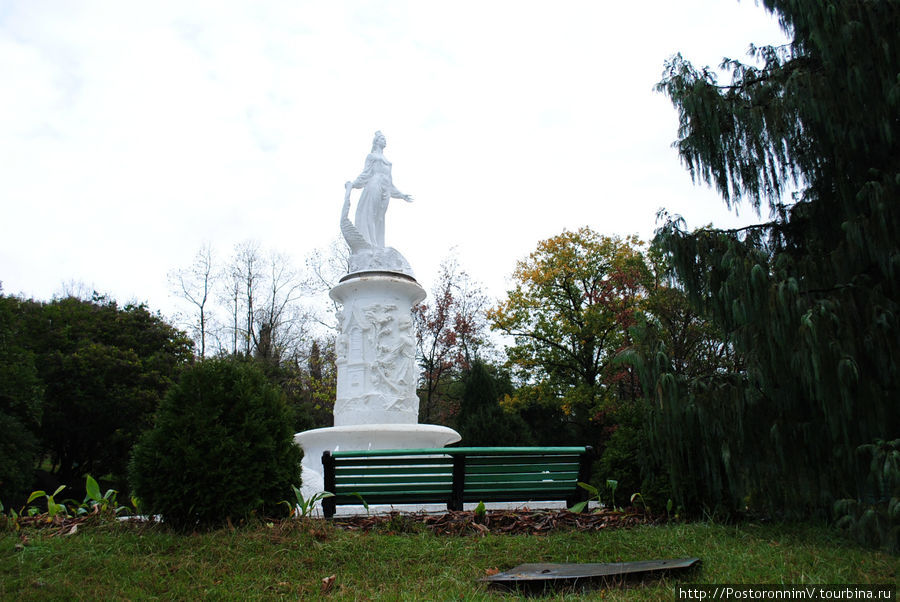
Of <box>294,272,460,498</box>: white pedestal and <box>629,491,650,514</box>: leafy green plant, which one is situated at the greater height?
<box>294,272,460,498</box>: white pedestal

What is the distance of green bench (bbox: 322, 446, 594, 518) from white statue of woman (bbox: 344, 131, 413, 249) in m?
6.37

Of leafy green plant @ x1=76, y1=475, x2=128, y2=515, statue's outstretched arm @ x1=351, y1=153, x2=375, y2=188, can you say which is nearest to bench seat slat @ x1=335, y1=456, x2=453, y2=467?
leafy green plant @ x1=76, y1=475, x2=128, y2=515

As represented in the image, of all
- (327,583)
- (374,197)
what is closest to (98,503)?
(327,583)

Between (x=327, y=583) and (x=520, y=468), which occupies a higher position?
(x=520, y=468)

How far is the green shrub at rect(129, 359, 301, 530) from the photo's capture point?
17.0 ft

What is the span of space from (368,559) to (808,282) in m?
4.72

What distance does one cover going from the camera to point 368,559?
4531 millimetres

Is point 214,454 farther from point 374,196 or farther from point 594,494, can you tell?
point 374,196

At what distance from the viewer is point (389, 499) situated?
6379mm

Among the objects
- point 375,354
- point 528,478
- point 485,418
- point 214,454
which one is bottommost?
point 528,478

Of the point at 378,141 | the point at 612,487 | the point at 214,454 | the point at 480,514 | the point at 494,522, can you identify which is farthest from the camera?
the point at 378,141

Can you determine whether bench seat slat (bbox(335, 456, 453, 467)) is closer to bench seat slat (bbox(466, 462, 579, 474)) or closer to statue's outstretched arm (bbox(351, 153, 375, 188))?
bench seat slat (bbox(466, 462, 579, 474))

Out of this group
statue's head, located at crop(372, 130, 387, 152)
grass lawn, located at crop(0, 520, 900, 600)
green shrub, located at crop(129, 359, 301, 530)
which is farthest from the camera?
statue's head, located at crop(372, 130, 387, 152)

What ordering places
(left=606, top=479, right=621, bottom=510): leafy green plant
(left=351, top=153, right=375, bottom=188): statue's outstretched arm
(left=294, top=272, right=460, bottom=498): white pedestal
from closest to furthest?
(left=606, top=479, right=621, bottom=510): leafy green plant < (left=294, top=272, right=460, bottom=498): white pedestal < (left=351, top=153, right=375, bottom=188): statue's outstretched arm
